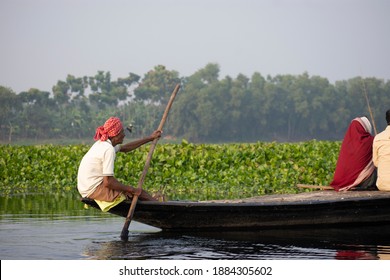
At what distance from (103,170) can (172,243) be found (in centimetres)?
79

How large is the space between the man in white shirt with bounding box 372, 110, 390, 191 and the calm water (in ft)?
1.35

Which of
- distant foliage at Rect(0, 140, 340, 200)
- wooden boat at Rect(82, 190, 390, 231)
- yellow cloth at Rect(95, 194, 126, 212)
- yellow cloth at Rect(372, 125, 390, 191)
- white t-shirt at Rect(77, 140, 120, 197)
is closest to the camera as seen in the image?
white t-shirt at Rect(77, 140, 120, 197)

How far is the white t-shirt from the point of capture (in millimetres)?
6477

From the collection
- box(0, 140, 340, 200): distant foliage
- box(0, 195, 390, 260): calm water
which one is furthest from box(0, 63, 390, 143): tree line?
box(0, 195, 390, 260): calm water

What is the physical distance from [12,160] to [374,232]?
783 centimetres

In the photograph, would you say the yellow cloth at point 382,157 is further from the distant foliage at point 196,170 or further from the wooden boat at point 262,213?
the distant foliage at point 196,170

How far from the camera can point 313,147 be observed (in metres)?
14.2

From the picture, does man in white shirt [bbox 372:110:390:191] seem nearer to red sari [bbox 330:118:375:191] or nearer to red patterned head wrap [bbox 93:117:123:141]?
red sari [bbox 330:118:375:191]

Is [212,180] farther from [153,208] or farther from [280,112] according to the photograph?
[280,112]

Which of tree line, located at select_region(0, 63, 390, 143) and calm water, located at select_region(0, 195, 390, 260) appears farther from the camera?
tree line, located at select_region(0, 63, 390, 143)

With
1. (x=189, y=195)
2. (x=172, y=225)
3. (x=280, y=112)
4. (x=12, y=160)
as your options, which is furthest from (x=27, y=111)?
(x=172, y=225)

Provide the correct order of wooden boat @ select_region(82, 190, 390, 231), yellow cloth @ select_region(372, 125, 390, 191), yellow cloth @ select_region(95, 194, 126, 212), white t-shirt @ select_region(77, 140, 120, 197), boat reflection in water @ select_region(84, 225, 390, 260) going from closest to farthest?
boat reflection in water @ select_region(84, 225, 390, 260) → white t-shirt @ select_region(77, 140, 120, 197) → yellow cloth @ select_region(95, 194, 126, 212) → wooden boat @ select_region(82, 190, 390, 231) → yellow cloth @ select_region(372, 125, 390, 191)

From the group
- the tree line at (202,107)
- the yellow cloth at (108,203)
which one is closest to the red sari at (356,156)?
the yellow cloth at (108,203)

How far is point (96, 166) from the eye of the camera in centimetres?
654
